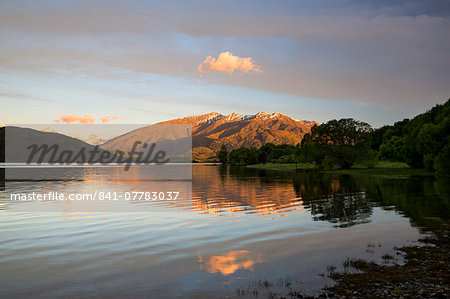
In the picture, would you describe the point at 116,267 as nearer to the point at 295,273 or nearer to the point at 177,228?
the point at 295,273

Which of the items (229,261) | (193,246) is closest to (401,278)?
(229,261)

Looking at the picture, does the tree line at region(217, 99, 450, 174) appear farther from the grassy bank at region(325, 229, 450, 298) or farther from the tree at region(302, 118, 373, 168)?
the grassy bank at region(325, 229, 450, 298)

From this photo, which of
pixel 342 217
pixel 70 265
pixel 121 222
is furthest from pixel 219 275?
pixel 342 217

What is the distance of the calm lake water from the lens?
45.8 ft

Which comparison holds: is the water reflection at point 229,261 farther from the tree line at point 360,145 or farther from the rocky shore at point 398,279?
the tree line at point 360,145

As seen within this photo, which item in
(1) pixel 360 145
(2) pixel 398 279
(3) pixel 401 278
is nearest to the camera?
(2) pixel 398 279

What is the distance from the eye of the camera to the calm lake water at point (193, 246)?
549 inches

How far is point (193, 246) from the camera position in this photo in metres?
21.0

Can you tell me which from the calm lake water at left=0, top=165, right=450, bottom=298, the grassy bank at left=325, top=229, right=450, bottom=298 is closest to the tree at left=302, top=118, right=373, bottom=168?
the calm lake water at left=0, top=165, right=450, bottom=298

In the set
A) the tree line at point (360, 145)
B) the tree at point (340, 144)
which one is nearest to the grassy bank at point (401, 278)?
the tree line at point (360, 145)

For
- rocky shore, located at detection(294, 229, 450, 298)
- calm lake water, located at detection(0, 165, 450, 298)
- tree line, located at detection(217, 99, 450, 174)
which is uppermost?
tree line, located at detection(217, 99, 450, 174)

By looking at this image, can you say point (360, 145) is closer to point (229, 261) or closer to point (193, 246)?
point (193, 246)

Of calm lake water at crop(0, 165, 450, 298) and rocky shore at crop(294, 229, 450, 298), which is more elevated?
rocky shore at crop(294, 229, 450, 298)

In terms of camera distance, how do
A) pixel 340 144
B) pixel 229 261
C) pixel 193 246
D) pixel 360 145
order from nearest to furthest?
1. pixel 229 261
2. pixel 193 246
3. pixel 360 145
4. pixel 340 144
